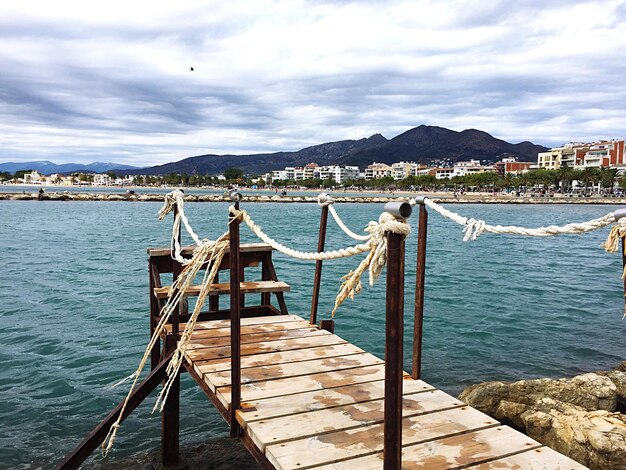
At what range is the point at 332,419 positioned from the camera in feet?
12.9

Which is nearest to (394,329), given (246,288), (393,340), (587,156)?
(393,340)

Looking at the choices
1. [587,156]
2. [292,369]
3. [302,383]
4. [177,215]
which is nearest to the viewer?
[302,383]

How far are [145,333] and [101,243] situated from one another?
22364mm

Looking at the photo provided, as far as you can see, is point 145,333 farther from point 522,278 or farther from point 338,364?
point 522,278

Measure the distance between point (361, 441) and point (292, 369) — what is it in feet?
5.20

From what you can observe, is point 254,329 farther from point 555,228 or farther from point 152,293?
point 555,228

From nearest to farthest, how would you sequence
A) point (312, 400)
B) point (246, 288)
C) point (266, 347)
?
point (312, 400) < point (266, 347) < point (246, 288)

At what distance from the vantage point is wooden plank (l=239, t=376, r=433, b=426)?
4.04m

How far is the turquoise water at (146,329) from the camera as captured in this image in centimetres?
777

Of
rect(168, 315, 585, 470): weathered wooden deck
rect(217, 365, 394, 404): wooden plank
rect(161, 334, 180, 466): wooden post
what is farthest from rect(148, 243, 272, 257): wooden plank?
rect(217, 365, 394, 404): wooden plank

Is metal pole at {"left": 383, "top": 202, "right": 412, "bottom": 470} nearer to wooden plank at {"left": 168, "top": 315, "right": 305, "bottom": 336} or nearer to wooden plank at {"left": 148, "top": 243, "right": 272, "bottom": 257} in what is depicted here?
wooden plank at {"left": 168, "top": 315, "right": 305, "bottom": 336}

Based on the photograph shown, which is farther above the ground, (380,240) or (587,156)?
(587,156)

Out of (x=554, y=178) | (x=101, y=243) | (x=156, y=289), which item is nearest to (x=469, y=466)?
(x=156, y=289)

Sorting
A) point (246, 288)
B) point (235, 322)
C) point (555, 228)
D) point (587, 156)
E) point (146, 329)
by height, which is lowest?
point (146, 329)
